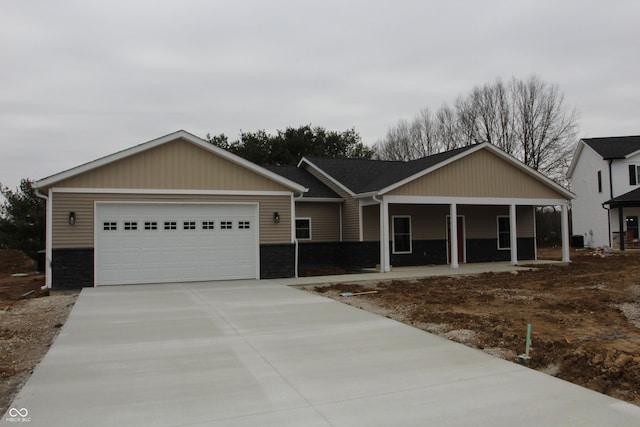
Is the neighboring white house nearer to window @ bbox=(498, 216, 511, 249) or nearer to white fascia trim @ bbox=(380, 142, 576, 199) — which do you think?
window @ bbox=(498, 216, 511, 249)

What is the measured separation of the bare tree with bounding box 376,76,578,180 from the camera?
3544 cm

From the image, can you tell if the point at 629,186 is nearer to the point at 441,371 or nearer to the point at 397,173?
the point at 397,173

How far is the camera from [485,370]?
5.25 m

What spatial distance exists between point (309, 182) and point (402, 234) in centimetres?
431

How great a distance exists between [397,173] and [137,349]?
13.4 m

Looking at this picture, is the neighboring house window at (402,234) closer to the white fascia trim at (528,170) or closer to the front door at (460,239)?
the front door at (460,239)

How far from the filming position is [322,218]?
18.8 meters

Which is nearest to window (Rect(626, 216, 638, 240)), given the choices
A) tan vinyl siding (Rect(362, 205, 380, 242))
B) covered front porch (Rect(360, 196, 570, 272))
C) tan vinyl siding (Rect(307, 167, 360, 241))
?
covered front porch (Rect(360, 196, 570, 272))

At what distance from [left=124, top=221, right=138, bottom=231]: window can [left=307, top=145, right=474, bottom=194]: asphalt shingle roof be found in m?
7.76

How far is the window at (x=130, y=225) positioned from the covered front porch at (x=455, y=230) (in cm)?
768

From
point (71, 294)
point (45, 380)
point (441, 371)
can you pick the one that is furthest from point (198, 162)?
point (441, 371)

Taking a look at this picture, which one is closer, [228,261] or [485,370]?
[485,370]

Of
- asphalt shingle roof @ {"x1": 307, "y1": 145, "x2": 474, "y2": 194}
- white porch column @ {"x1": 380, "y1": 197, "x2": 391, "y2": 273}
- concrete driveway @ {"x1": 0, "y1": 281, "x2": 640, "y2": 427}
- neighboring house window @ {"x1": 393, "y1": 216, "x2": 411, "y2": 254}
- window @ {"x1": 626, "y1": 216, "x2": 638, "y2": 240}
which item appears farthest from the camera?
window @ {"x1": 626, "y1": 216, "x2": 638, "y2": 240}

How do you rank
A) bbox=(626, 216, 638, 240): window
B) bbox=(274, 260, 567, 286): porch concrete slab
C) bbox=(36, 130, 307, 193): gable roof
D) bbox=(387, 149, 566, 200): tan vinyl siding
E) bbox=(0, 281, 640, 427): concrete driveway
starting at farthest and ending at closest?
bbox=(626, 216, 638, 240): window → bbox=(387, 149, 566, 200): tan vinyl siding → bbox=(274, 260, 567, 286): porch concrete slab → bbox=(36, 130, 307, 193): gable roof → bbox=(0, 281, 640, 427): concrete driveway
